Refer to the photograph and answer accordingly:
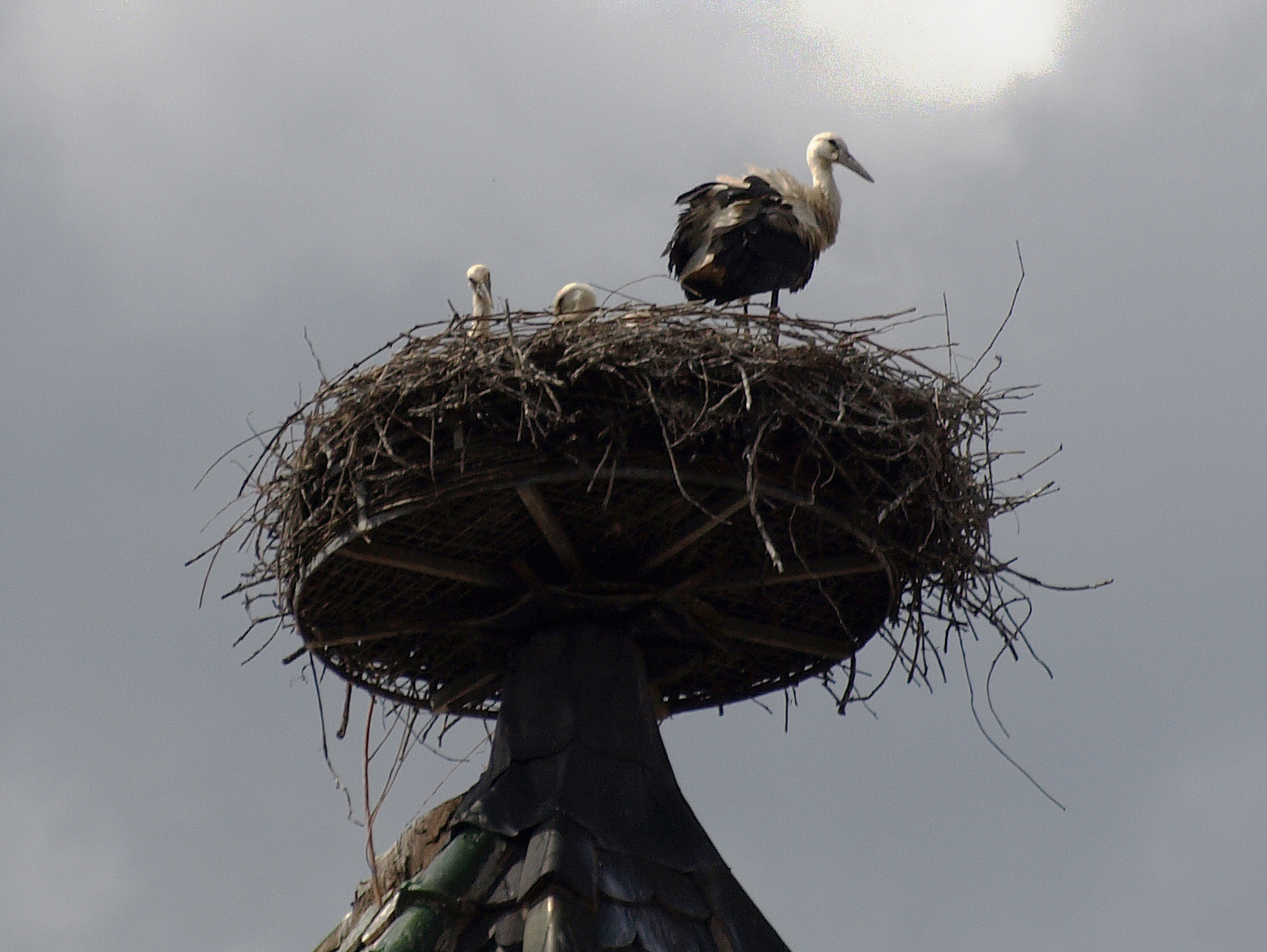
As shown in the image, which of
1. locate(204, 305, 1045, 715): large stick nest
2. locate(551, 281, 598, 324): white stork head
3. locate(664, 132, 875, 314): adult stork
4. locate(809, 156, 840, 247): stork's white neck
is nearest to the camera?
locate(204, 305, 1045, 715): large stick nest

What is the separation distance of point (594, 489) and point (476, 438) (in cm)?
44

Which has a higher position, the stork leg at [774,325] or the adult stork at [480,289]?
the adult stork at [480,289]

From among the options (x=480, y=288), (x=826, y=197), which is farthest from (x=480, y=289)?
(x=826, y=197)

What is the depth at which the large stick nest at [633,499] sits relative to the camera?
6395 mm

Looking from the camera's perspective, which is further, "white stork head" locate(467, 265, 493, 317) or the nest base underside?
"white stork head" locate(467, 265, 493, 317)

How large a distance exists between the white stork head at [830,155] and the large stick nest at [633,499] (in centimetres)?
459

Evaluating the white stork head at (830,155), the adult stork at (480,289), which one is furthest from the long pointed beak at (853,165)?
the adult stork at (480,289)

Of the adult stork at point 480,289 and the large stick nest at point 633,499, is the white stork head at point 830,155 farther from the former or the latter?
the large stick nest at point 633,499

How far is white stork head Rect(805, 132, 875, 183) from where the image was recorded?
11.4 m

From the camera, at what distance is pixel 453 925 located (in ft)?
20.5

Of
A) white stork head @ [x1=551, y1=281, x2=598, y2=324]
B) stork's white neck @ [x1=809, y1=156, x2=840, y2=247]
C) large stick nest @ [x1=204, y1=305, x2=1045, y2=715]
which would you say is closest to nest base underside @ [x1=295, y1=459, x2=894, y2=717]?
large stick nest @ [x1=204, y1=305, x2=1045, y2=715]

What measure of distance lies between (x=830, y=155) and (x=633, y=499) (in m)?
5.30

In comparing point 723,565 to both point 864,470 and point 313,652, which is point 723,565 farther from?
point 313,652

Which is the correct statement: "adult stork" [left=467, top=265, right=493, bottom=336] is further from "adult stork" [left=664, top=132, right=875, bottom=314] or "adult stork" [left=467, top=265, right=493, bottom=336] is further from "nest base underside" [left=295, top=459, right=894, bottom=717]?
"nest base underside" [left=295, top=459, right=894, bottom=717]
